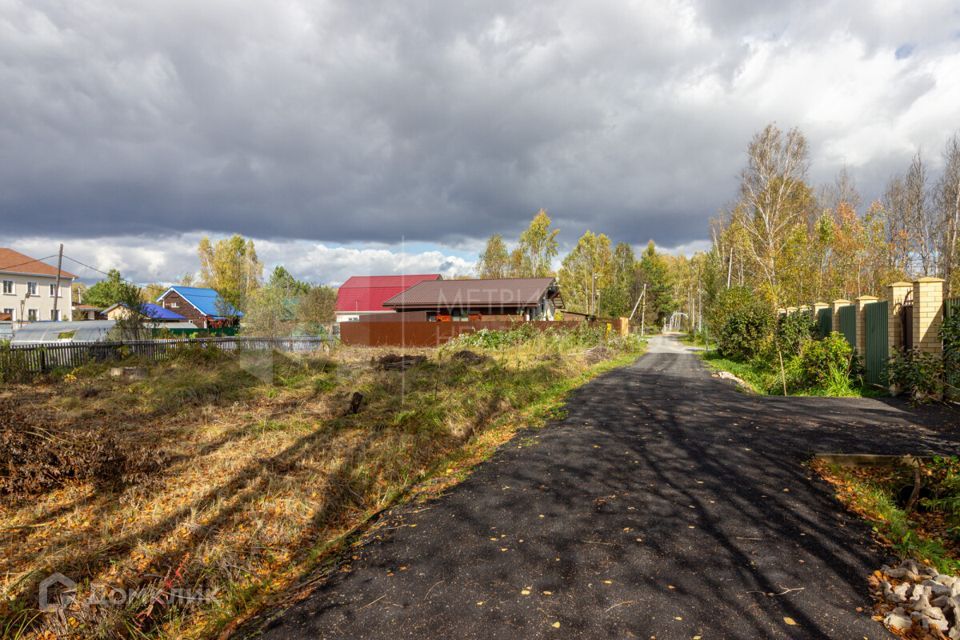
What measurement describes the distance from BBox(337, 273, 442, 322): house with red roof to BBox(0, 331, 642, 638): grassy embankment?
122ft

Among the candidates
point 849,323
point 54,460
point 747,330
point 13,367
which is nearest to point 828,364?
point 849,323

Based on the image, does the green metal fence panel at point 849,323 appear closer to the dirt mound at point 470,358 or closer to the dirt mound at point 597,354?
the dirt mound at point 597,354

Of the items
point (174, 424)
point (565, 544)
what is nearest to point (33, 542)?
point (174, 424)

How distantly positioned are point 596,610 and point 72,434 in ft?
19.5

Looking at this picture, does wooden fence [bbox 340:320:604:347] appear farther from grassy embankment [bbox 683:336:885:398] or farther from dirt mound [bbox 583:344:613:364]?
grassy embankment [bbox 683:336:885:398]

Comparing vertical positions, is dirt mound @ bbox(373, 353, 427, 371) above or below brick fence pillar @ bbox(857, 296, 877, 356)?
below

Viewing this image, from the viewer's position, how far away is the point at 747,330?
58.3 feet

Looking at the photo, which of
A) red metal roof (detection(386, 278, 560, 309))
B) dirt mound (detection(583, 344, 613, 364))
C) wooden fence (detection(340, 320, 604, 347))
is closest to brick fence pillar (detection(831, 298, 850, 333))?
dirt mound (detection(583, 344, 613, 364))

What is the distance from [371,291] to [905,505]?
46.5 meters

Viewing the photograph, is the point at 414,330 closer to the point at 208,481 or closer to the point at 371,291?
the point at 208,481

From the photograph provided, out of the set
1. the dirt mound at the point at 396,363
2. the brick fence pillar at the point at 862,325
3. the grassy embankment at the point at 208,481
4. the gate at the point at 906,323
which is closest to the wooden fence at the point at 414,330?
the dirt mound at the point at 396,363

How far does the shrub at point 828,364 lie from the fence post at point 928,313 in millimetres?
1952

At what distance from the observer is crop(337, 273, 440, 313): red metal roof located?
4747 centimetres

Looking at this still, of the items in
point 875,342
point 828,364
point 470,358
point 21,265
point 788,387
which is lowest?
point 788,387
